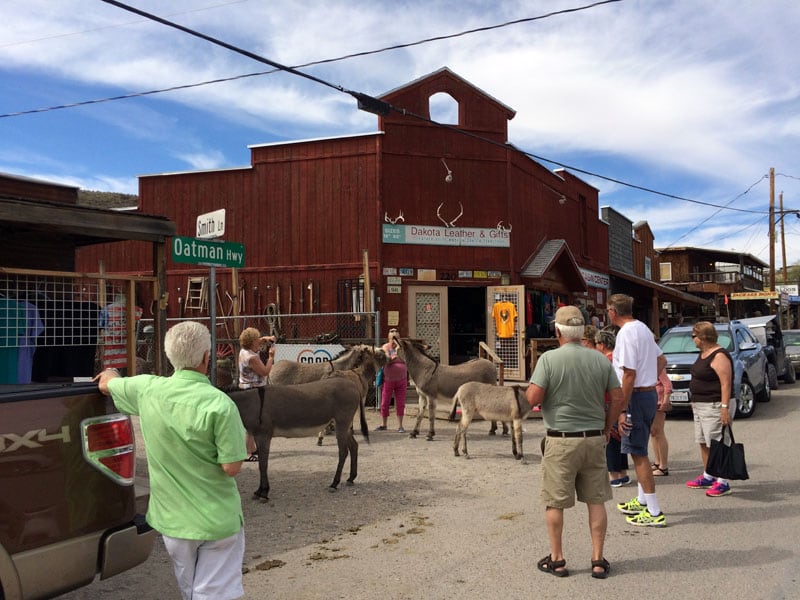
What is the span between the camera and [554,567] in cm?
459

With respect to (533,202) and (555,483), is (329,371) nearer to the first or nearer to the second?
(555,483)

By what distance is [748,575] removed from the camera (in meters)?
4.54

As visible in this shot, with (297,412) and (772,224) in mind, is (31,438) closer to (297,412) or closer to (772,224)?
(297,412)

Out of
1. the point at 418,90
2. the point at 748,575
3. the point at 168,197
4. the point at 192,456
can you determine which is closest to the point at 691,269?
the point at 418,90

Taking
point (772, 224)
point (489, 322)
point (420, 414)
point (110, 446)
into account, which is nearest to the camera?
point (110, 446)

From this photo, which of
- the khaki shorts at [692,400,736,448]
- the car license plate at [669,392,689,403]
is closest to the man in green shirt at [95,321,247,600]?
the khaki shorts at [692,400,736,448]

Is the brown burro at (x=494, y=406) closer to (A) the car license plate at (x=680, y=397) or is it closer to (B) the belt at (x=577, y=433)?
(B) the belt at (x=577, y=433)

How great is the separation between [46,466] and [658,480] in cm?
662

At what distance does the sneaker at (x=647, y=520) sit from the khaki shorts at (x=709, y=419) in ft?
4.90

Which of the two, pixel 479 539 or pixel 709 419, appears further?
pixel 709 419

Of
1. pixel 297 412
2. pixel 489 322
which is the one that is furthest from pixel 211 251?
pixel 489 322

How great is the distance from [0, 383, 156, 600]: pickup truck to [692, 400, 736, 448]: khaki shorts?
5727 millimetres

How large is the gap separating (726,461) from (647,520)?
1.33 meters

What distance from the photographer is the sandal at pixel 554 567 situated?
4559 millimetres
